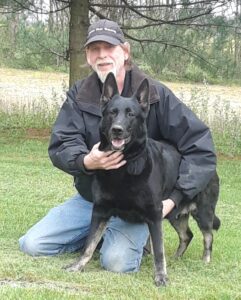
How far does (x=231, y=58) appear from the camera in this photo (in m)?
15.6

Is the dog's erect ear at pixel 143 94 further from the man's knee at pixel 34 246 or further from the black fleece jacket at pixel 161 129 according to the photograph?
the man's knee at pixel 34 246

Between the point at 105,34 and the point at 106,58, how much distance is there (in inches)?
6.9

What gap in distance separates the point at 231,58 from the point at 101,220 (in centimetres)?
1161

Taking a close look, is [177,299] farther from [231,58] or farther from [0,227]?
[231,58]

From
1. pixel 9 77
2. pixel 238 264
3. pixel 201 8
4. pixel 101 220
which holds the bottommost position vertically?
pixel 9 77

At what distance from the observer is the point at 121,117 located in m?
4.18

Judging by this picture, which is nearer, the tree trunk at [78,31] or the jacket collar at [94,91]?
the jacket collar at [94,91]

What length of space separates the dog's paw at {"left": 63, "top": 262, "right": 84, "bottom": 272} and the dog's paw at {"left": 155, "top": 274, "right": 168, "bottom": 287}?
558 mm

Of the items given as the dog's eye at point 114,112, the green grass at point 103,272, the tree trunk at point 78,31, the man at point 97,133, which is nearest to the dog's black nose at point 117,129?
the dog's eye at point 114,112

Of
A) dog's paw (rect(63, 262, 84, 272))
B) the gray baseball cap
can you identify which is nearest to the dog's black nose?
the gray baseball cap

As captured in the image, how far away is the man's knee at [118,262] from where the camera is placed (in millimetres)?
4812

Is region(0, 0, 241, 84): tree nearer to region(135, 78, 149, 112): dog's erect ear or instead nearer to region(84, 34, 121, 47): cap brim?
region(84, 34, 121, 47): cap brim

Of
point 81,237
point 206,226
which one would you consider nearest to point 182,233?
point 206,226

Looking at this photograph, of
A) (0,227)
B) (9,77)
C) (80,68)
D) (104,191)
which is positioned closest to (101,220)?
(104,191)
